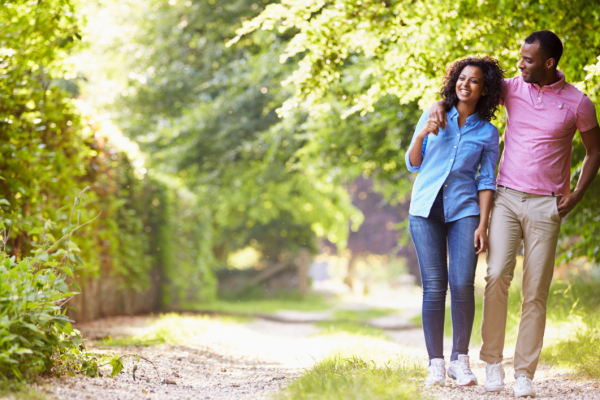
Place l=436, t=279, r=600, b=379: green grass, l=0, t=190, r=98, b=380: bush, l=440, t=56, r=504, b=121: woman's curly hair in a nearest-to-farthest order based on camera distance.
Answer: l=0, t=190, r=98, b=380: bush, l=440, t=56, r=504, b=121: woman's curly hair, l=436, t=279, r=600, b=379: green grass

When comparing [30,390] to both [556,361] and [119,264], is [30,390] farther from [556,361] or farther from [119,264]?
[119,264]

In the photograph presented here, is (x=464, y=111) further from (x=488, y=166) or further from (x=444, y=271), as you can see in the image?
(x=444, y=271)

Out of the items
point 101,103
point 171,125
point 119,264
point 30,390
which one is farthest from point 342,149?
point 101,103

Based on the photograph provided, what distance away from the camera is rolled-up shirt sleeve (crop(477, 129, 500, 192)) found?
311 cm

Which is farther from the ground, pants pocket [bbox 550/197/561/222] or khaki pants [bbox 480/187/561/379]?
A: pants pocket [bbox 550/197/561/222]

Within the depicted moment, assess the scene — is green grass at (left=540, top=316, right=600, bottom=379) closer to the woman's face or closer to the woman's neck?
the woman's neck

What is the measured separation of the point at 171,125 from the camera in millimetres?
11758

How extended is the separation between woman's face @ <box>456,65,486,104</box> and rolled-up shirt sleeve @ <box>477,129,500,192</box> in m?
0.26

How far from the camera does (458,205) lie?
3.09 metres

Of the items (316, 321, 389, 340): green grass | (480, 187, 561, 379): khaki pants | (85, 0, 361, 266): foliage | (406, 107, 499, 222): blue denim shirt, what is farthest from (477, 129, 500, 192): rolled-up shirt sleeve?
(85, 0, 361, 266): foliage

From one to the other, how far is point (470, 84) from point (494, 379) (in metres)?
1.63

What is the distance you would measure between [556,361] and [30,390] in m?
3.65

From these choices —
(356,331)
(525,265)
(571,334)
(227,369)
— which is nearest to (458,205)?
(525,265)

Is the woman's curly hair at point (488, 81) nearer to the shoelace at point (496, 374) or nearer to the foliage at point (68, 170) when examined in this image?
the shoelace at point (496, 374)
